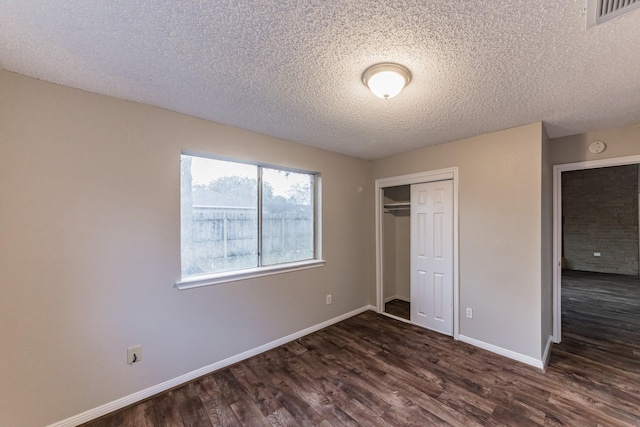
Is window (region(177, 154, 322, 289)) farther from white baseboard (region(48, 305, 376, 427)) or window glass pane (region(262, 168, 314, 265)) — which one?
white baseboard (region(48, 305, 376, 427))

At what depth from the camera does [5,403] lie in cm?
159

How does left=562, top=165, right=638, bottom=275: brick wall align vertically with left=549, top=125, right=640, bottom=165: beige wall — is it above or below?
below

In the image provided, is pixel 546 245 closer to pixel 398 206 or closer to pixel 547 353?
pixel 547 353

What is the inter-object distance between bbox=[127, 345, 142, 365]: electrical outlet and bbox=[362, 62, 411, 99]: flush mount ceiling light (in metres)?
2.67

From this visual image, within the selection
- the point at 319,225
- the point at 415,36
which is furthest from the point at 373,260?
the point at 415,36

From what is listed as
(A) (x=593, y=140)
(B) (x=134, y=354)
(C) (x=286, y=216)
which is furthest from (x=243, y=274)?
(A) (x=593, y=140)

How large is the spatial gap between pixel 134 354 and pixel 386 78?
278 cm

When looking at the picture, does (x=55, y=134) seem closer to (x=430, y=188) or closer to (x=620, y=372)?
(x=430, y=188)

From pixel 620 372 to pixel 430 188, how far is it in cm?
247

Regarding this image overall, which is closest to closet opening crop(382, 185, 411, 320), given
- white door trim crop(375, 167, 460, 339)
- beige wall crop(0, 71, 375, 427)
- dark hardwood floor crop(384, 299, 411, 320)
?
dark hardwood floor crop(384, 299, 411, 320)

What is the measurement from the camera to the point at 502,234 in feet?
8.88

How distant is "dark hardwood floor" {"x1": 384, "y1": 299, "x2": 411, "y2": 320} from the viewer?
3.83m

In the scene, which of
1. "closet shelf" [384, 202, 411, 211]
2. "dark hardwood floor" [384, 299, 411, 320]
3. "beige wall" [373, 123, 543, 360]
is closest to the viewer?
"beige wall" [373, 123, 543, 360]

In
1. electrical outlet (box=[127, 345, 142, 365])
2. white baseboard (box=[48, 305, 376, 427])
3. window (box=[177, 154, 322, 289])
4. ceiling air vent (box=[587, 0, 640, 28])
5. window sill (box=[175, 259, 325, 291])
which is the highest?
ceiling air vent (box=[587, 0, 640, 28])
